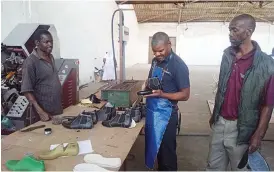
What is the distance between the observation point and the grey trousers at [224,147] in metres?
1.62

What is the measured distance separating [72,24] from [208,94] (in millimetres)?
3565

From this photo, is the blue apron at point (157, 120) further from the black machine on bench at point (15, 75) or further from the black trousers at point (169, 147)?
the black machine on bench at point (15, 75)

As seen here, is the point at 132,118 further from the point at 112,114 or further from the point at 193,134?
the point at 193,134

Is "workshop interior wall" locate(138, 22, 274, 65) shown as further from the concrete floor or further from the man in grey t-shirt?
the man in grey t-shirt

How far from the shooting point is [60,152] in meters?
1.31

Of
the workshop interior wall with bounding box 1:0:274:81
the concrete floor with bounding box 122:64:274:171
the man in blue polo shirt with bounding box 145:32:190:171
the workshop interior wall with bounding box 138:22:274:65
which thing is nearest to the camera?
the man in blue polo shirt with bounding box 145:32:190:171

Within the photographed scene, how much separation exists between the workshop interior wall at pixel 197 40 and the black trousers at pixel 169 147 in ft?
44.2

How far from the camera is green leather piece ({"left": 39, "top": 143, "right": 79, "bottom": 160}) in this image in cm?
127

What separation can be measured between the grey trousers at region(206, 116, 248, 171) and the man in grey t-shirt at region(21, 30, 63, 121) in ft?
4.18

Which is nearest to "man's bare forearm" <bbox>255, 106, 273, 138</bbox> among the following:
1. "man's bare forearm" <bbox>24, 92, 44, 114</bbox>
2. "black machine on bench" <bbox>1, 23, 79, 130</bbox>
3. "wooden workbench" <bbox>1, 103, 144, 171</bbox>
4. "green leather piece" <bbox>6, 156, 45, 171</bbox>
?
"wooden workbench" <bbox>1, 103, 144, 171</bbox>

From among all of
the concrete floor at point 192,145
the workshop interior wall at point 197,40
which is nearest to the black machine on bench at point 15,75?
the concrete floor at point 192,145

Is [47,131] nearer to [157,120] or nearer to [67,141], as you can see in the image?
[67,141]

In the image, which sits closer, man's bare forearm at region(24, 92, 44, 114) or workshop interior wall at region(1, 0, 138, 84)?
man's bare forearm at region(24, 92, 44, 114)

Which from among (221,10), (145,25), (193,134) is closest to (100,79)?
(193,134)
